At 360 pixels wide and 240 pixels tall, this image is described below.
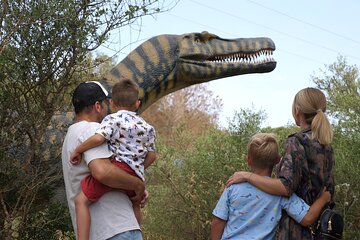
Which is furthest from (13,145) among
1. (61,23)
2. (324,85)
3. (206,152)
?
(324,85)

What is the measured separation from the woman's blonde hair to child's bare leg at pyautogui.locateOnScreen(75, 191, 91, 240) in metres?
1.27

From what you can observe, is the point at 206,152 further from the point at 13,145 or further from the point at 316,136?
the point at 316,136

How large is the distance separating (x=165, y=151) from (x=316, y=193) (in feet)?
18.5

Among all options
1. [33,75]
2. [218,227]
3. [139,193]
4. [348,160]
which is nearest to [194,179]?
[348,160]

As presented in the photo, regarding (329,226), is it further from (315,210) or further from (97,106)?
(97,106)

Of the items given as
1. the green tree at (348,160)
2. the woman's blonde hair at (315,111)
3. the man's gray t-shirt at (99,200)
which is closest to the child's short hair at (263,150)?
the woman's blonde hair at (315,111)

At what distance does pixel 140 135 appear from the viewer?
322 centimetres

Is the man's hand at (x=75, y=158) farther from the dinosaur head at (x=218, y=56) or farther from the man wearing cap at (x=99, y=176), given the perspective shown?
the dinosaur head at (x=218, y=56)

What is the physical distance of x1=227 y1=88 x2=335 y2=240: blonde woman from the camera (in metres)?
3.32

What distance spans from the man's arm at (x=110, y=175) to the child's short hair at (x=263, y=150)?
71 centimetres

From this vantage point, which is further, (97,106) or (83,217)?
(97,106)

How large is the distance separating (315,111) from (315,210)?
54 centimetres

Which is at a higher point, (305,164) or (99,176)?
(305,164)

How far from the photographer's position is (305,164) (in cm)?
334
